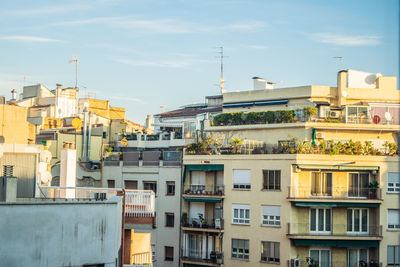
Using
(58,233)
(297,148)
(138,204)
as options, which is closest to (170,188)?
(297,148)

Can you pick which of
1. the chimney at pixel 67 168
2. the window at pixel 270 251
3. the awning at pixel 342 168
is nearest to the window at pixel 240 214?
the window at pixel 270 251

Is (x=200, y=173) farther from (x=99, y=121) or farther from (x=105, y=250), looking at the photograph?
(x=105, y=250)

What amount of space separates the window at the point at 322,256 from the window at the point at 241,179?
675 centimetres

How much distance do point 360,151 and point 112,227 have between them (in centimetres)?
2949

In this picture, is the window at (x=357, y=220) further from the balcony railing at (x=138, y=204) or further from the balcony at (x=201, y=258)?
the balcony railing at (x=138, y=204)

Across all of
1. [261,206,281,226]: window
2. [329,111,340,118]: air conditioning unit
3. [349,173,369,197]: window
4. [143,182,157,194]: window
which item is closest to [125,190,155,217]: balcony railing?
[261,206,281,226]: window

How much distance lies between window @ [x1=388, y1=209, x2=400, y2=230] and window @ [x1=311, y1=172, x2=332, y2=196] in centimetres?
459

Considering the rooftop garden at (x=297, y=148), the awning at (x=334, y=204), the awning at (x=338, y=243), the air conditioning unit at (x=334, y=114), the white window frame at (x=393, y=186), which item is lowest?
the awning at (x=338, y=243)

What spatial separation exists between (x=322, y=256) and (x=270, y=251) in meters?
3.80

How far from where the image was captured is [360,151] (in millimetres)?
46594

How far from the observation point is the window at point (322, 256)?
45.4 m

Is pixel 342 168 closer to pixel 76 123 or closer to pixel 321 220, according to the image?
pixel 321 220

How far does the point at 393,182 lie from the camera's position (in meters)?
46.0

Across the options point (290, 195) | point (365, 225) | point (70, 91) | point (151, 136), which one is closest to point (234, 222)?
point (290, 195)
